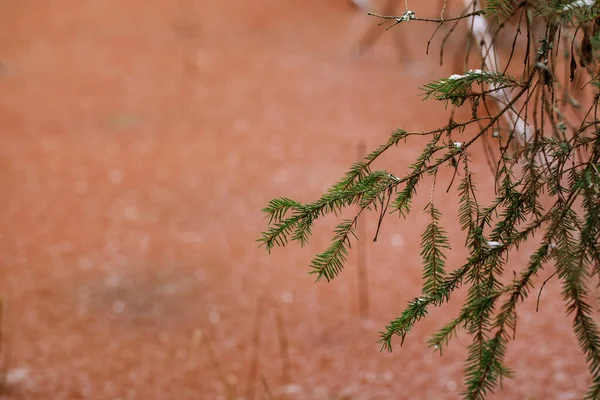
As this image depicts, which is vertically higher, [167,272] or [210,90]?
[210,90]

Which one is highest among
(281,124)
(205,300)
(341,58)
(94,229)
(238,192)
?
(341,58)

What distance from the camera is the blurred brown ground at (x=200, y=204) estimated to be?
3.57 meters

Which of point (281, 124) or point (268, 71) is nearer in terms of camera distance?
point (281, 124)

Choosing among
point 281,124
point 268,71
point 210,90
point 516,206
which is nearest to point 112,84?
point 210,90

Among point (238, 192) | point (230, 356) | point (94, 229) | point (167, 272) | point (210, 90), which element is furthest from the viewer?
point (210, 90)

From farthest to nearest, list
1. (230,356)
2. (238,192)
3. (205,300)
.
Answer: (238,192), (205,300), (230,356)

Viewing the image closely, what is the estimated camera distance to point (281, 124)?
6.62 metres

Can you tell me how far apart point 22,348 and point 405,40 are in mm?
6042

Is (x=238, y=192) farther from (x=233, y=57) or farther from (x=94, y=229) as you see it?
(x=233, y=57)

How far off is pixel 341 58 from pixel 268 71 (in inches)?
35.4

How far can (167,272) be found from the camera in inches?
178

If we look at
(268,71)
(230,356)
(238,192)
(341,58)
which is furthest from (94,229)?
(341,58)

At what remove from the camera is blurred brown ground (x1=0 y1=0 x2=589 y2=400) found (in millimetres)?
3574

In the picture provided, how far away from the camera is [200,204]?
17.7 feet
